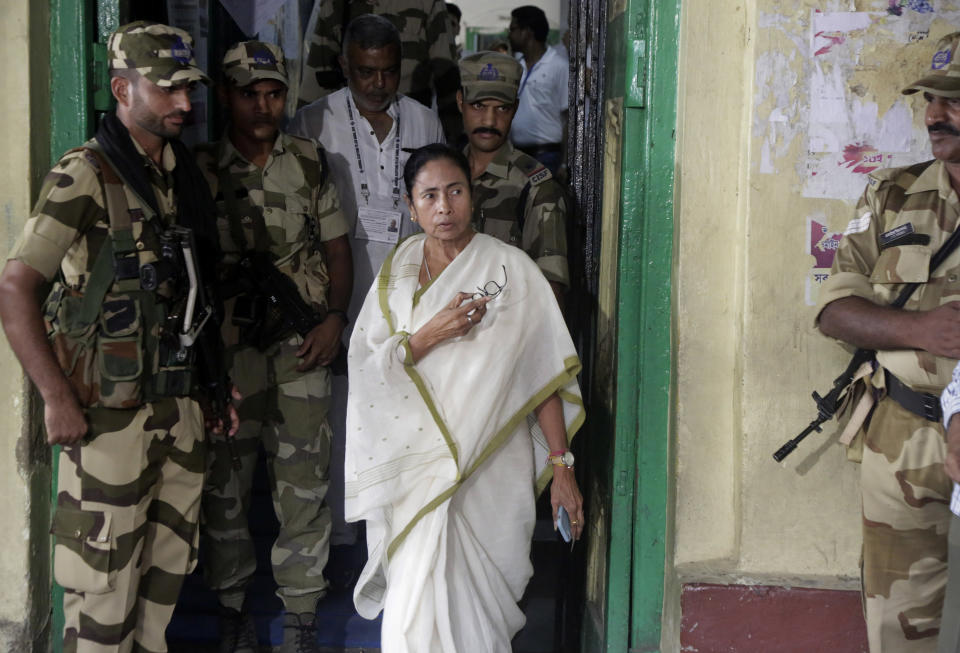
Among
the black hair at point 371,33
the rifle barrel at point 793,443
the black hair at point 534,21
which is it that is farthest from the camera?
the black hair at point 534,21

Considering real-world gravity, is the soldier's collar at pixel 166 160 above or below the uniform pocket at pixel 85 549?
above

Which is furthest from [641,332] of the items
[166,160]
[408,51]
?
[408,51]

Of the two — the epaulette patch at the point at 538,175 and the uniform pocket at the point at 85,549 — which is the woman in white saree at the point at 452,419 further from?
the uniform pocket at the point at 85,549

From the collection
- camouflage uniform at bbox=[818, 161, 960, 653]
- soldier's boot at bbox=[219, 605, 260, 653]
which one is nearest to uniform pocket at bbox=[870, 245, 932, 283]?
camouflage uniform at bbox=[818, 161, 960, 653]

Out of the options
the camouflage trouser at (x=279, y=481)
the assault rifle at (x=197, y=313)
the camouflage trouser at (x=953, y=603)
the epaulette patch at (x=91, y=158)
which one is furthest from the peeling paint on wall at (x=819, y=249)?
the epaulette patch at (x=91, y=158)

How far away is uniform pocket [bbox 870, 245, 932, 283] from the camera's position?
262cm

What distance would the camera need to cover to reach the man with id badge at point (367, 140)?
13.4 feet

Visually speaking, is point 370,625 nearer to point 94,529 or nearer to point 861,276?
point 94,529

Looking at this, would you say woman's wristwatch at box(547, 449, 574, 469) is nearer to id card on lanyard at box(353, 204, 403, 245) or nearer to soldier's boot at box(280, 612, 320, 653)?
soldier's boot at box(280, 612, 320, 653)

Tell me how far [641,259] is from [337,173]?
1450 mm

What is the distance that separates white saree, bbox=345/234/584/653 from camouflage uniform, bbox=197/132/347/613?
0.58 meters

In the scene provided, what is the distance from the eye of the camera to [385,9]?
517 cm

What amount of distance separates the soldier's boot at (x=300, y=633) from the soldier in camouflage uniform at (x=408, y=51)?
2515 millimetres

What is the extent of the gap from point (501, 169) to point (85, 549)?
6.34ft
